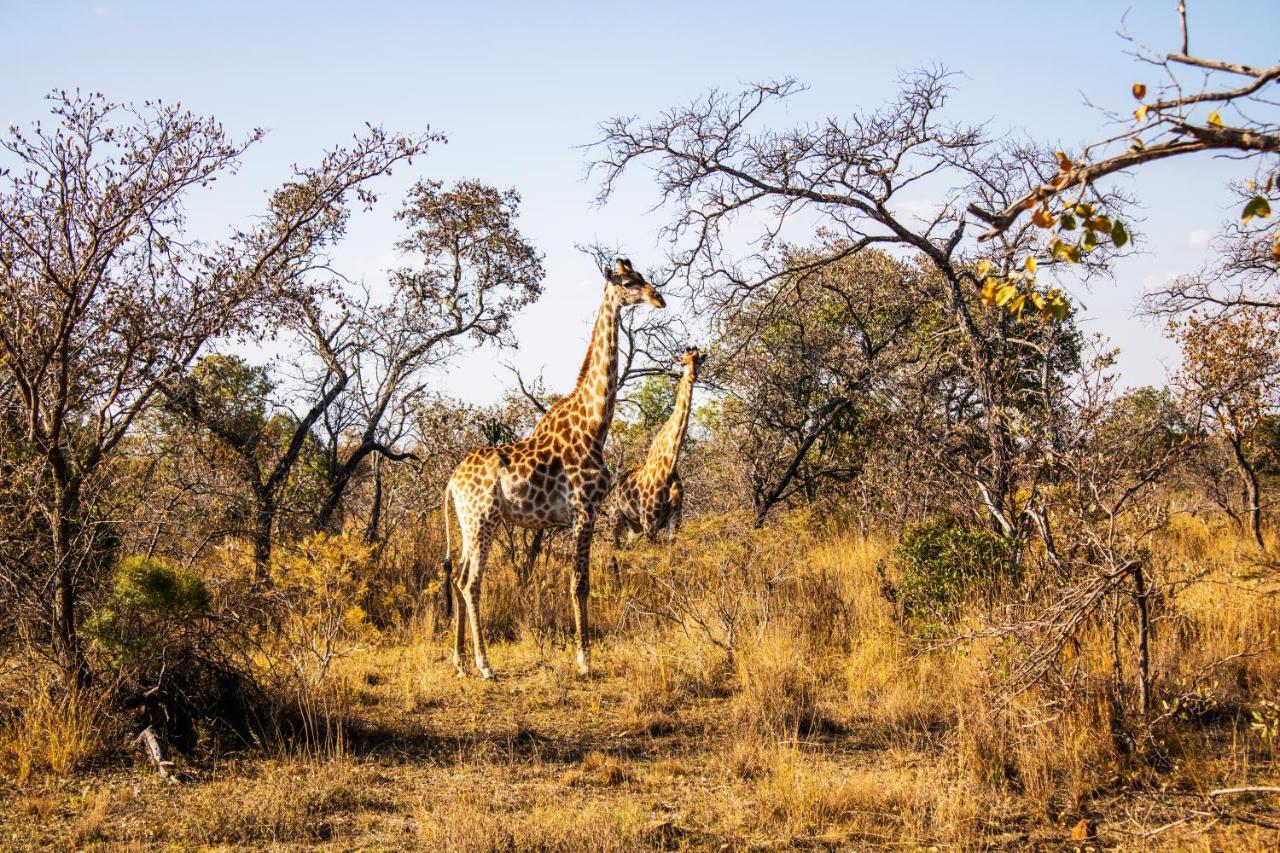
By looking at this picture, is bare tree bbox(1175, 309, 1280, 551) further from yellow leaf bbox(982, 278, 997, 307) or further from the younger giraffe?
yellow leaf bbox(982, 278, 997, 307)

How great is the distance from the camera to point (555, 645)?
10086mm

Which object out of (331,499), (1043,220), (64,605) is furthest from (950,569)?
(331,499)

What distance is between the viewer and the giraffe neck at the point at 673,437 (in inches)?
389

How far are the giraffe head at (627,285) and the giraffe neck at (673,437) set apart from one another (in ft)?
3.08

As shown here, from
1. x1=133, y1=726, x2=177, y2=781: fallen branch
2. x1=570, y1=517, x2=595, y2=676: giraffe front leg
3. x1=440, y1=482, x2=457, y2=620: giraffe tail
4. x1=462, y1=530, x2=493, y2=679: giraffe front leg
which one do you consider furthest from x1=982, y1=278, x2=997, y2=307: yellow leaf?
x1=440, y1=482, x2=457, y2=620: giraffe tail

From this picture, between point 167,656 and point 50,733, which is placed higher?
point 167,656

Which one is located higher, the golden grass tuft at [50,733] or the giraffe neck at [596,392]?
the giraffe neck at [596,392]

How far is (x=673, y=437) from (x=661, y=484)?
19.8 inches

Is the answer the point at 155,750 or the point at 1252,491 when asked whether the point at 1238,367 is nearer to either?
the point at 1252,491

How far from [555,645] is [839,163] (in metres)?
5.41

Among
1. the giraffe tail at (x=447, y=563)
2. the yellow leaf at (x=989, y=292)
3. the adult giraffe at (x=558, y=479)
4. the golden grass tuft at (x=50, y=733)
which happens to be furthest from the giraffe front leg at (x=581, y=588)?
the yellow leaf at (x=989, y=292)

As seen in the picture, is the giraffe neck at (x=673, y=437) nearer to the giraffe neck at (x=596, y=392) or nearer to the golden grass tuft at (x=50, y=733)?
the giraffe neck at (x=596, y=392)

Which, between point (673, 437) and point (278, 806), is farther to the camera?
point (673, 437)

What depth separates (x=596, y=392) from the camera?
9.69 metres
